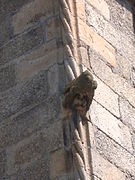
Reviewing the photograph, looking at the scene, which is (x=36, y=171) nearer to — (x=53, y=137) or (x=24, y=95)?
(x=53, y=137)

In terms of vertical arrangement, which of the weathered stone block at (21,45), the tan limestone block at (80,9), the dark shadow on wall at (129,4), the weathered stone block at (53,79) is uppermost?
the dark shadow on wall at (129,4)

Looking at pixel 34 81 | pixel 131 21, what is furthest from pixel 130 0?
pixel 34 81

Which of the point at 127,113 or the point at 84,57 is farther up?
the point at 84,57

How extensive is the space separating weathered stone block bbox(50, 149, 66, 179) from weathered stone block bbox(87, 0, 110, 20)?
1.36 metres

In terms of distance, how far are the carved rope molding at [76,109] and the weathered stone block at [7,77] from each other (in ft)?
1.50

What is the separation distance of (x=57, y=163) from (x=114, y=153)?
50 centimetres

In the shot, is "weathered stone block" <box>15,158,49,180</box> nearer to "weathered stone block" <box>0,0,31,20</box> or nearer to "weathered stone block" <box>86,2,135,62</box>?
"weathered stone block" <box>86,2,135,62</box>

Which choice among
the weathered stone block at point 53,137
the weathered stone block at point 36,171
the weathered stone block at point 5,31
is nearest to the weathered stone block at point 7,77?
the weathered stone block at point 5,31

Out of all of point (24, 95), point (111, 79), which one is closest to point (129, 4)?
point (111, 79)

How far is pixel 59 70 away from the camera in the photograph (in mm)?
5539

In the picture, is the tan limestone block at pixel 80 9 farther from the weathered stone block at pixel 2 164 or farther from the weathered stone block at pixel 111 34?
the weathered stone block at pixel 2 164

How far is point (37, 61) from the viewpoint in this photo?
18.8 ft

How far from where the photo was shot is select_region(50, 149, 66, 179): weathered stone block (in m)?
5.16

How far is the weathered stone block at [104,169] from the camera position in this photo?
207 inches
